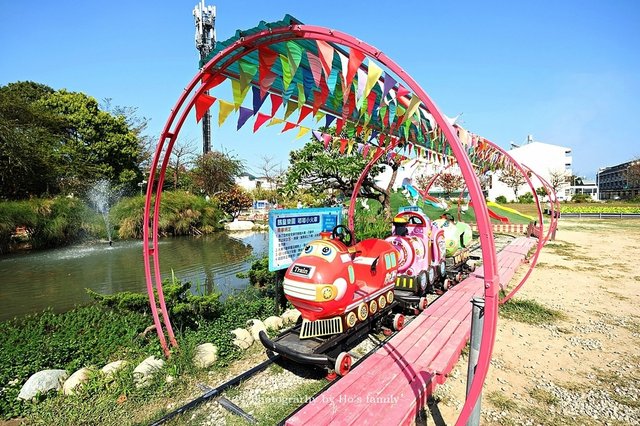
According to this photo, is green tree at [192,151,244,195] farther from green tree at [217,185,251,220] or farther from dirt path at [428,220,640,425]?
dirt path at [428,220,640,425]

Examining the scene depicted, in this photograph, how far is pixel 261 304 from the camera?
242 inches

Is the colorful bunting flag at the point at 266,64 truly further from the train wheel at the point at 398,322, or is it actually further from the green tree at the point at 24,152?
the green tree at the point at 24,152

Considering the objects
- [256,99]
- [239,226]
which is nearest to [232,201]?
[239,226]

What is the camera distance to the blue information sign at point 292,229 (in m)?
5.37

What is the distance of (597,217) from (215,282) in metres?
32.9

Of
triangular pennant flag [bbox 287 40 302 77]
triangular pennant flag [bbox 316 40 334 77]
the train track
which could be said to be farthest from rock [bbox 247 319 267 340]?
triangular pennant flag [bbox 316 40 334 77]

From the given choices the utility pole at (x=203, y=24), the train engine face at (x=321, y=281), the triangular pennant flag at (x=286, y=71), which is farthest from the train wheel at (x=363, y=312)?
the utility pole at (x=203, y=24)

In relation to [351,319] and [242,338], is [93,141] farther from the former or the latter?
[351,319]

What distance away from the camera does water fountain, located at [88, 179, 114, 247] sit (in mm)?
17900

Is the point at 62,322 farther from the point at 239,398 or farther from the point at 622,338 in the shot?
the point at 622,338

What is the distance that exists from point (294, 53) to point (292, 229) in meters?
3.15

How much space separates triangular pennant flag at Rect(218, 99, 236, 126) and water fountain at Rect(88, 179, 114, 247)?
15.6 metres

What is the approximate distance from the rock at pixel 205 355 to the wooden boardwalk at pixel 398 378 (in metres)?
1.68

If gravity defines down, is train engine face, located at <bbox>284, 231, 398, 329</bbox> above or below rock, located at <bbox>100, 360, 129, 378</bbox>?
above
